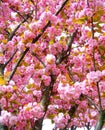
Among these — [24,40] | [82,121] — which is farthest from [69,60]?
[82,121]

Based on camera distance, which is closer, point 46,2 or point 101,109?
point 101,109

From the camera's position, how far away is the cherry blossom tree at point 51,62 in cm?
591

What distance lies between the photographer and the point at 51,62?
→ 21.9 ft

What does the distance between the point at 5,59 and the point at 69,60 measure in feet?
4.90

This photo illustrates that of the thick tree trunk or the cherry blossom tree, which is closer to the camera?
the thick tree trunk

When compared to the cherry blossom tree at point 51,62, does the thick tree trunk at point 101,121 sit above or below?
below

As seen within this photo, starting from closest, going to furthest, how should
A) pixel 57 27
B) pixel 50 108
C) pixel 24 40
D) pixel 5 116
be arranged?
1. pixel 5 116
2. pixel 24 40
3. pixel 57 27
4. pixel 50 108

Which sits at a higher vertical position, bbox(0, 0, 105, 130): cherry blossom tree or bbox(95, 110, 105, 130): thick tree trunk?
bbox(0, 0, 105, 130): cherry blossom tree

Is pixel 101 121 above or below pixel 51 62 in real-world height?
below

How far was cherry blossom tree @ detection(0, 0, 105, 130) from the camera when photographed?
591 cm

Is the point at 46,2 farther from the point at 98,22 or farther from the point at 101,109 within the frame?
the point at 101,109

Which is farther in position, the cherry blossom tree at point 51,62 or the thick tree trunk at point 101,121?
the cherry blossom tree at point 51,62

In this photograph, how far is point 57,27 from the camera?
7.25 metres

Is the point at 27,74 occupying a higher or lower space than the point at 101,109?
higher
